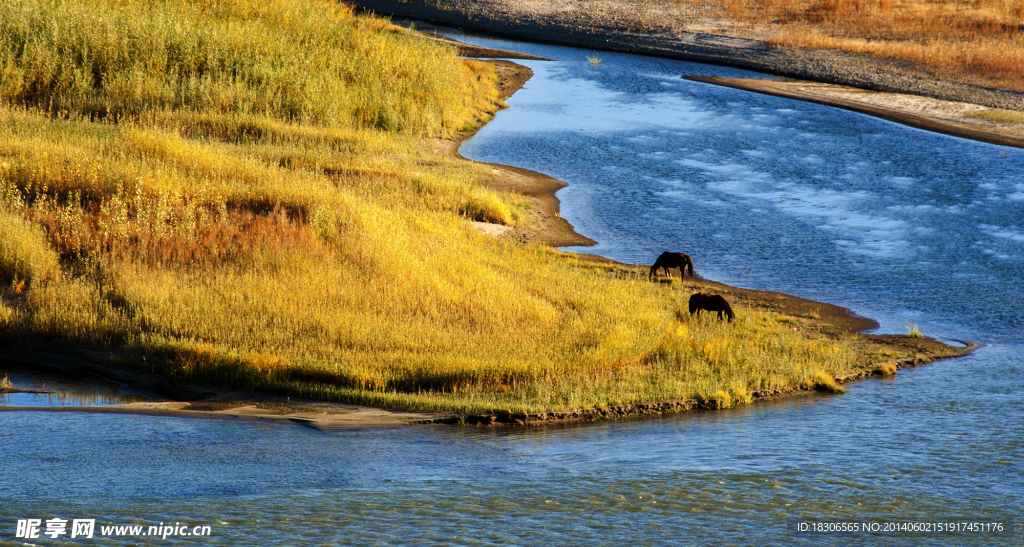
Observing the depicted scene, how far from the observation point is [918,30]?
156 ft

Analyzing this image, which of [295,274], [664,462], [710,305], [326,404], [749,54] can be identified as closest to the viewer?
[664,462]

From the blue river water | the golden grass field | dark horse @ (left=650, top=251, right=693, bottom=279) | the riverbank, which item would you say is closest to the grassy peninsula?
dark horse @ (left=650, top=251, right=693, bottom=279)

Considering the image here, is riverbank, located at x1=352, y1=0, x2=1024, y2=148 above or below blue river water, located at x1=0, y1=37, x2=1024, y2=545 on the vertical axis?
above

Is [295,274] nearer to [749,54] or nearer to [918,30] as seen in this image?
[749,54]

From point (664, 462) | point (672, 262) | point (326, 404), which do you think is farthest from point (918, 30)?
point (326, 404)

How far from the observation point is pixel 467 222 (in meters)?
19.0

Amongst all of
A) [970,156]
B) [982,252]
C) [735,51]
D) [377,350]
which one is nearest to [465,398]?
[377,350]

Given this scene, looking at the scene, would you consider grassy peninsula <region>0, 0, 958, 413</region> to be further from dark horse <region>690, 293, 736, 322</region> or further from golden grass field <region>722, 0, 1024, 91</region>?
golden grass field <region>722, 0, 1024, 91</region>

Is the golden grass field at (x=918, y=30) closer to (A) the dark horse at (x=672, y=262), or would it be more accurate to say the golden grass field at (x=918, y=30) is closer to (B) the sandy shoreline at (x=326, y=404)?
(A) the dark horse at (x=672, y=262)

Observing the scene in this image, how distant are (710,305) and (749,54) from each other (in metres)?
34.4

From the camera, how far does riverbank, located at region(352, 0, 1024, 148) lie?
33719 mm

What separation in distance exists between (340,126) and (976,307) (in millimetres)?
17322

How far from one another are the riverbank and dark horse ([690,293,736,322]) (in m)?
21.1

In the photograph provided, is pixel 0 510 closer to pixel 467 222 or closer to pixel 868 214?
pixel 467 222
